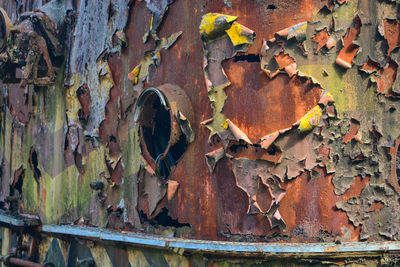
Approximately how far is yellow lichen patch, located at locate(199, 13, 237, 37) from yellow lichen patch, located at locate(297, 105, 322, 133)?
92 centimetres

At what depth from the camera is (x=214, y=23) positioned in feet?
17.5

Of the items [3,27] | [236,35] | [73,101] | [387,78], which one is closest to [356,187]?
[387,78]

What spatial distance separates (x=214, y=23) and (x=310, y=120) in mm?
1059

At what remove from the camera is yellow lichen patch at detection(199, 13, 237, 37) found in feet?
17.3

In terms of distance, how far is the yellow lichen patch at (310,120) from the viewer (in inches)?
200

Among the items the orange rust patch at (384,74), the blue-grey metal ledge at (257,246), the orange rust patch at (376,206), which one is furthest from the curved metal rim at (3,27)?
the orange rust patch at (376,206)

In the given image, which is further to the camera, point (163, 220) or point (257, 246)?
point (163, 220)

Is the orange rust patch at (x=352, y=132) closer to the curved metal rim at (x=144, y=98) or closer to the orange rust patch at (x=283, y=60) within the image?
the orange rust patch at (x=283, y=60)

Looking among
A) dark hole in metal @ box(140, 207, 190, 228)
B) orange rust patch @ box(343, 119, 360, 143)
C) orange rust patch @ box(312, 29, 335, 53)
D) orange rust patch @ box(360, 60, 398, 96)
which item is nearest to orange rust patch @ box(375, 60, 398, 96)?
orange rust patch @ box(360, 60, 398, 96)

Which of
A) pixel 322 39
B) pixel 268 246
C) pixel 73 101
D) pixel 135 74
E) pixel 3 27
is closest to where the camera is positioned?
pixel 268 246

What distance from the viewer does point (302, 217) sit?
5.08 metres

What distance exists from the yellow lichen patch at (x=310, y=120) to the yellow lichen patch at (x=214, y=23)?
3.03ft

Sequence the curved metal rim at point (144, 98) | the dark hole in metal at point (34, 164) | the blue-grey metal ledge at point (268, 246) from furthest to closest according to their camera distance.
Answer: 1. the dark hole in metal at point (34, 164)
2. the curved metal rim at point (144, 98)
3. the blue-grey metal ledge at point (268, 246)

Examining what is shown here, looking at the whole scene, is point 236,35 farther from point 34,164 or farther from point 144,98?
→ point 34,164
